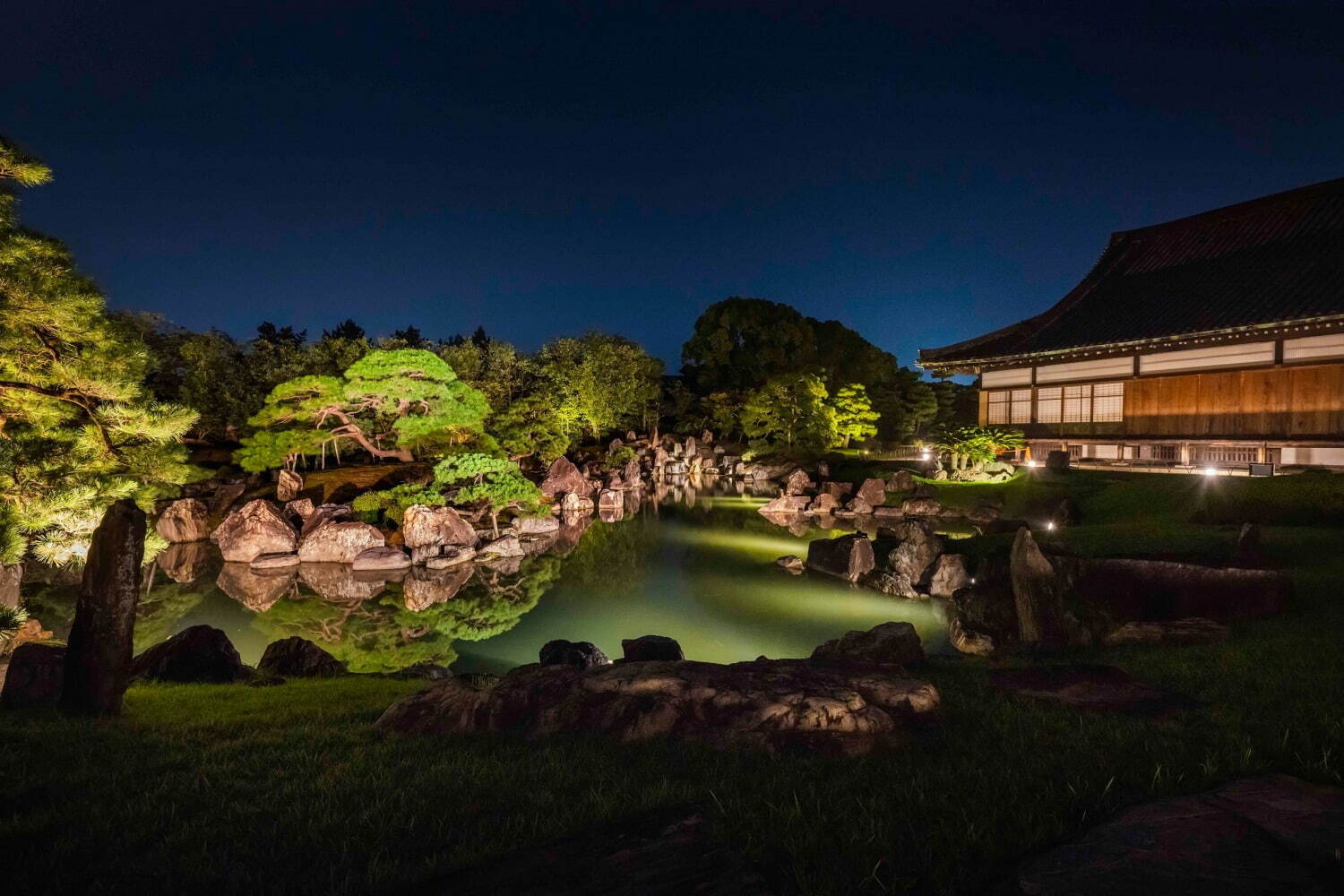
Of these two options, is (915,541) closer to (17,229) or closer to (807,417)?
(17,229)

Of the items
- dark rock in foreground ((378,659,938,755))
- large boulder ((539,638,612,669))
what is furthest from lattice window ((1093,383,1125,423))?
dark rock in foreground ((378,659,938,755))

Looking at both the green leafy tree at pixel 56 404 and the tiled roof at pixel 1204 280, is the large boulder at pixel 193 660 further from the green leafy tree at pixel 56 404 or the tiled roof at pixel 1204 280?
the tiled roof at pixel 1204 280

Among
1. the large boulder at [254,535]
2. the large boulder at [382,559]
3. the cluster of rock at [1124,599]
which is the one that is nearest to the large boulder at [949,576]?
the cluster of rock at [1124,599]

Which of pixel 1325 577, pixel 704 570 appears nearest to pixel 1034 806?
pixel 1325 577

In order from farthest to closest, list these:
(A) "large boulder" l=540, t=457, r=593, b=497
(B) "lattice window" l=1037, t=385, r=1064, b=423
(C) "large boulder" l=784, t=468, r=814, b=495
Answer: (C) "large boulder" l=784, t=468, r=814, b=495 < (A) "large boulder" l=540, t=457, r=593, b=497 < (B) "lattice window" l=1037, t=385, r=1064, b=423

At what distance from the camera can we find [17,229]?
25.2 ft

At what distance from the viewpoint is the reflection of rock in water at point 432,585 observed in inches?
496

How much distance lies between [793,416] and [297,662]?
91.4 ft

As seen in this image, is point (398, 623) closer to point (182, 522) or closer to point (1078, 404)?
point (182, 522)

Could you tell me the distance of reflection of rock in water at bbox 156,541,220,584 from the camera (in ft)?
47.7

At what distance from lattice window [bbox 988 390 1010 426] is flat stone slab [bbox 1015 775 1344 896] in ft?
70.3

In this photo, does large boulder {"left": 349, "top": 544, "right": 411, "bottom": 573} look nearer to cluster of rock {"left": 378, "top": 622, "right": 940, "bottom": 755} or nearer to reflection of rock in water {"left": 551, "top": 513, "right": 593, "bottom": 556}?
reflection of rock in water {"left": 551, "top": 513, "right": 593, "bottom": 556}

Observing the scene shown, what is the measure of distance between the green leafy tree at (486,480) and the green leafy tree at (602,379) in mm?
15794

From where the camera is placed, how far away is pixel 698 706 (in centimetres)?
409
